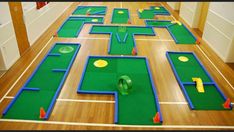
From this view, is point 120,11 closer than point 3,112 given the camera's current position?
No

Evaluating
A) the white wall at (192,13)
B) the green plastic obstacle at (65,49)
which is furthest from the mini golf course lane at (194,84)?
the green plastic obstacle at (65,49)

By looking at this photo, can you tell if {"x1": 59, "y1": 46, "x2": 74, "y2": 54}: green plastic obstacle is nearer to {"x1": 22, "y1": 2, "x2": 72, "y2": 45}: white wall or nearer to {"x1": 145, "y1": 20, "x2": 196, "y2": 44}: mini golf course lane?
{"x1": 22, "y1": 2, "x2": 72, "y2": 45}: white wall

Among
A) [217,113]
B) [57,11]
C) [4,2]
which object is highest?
[4,2]

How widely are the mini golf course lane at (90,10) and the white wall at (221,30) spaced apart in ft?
12.8

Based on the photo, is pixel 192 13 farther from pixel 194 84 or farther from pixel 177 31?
pixel 194 84

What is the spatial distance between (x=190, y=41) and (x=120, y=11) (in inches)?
136

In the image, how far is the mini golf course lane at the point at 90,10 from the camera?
312 inches

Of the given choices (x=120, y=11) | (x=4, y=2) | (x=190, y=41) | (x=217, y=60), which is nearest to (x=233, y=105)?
(x=217, y=60)

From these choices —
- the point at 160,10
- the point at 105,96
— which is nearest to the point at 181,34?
the point at 160,10

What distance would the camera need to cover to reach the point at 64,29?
21.1 feet

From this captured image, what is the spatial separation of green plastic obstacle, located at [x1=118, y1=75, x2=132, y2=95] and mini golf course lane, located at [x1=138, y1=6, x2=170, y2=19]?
4388 mm

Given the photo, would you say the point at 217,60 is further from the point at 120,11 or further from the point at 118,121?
the point at 120,11

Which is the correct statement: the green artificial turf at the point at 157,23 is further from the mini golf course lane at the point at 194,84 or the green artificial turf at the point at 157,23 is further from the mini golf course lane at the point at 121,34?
the mini golf course lane at the point at 194,84

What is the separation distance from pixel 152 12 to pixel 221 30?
11.8 ft
